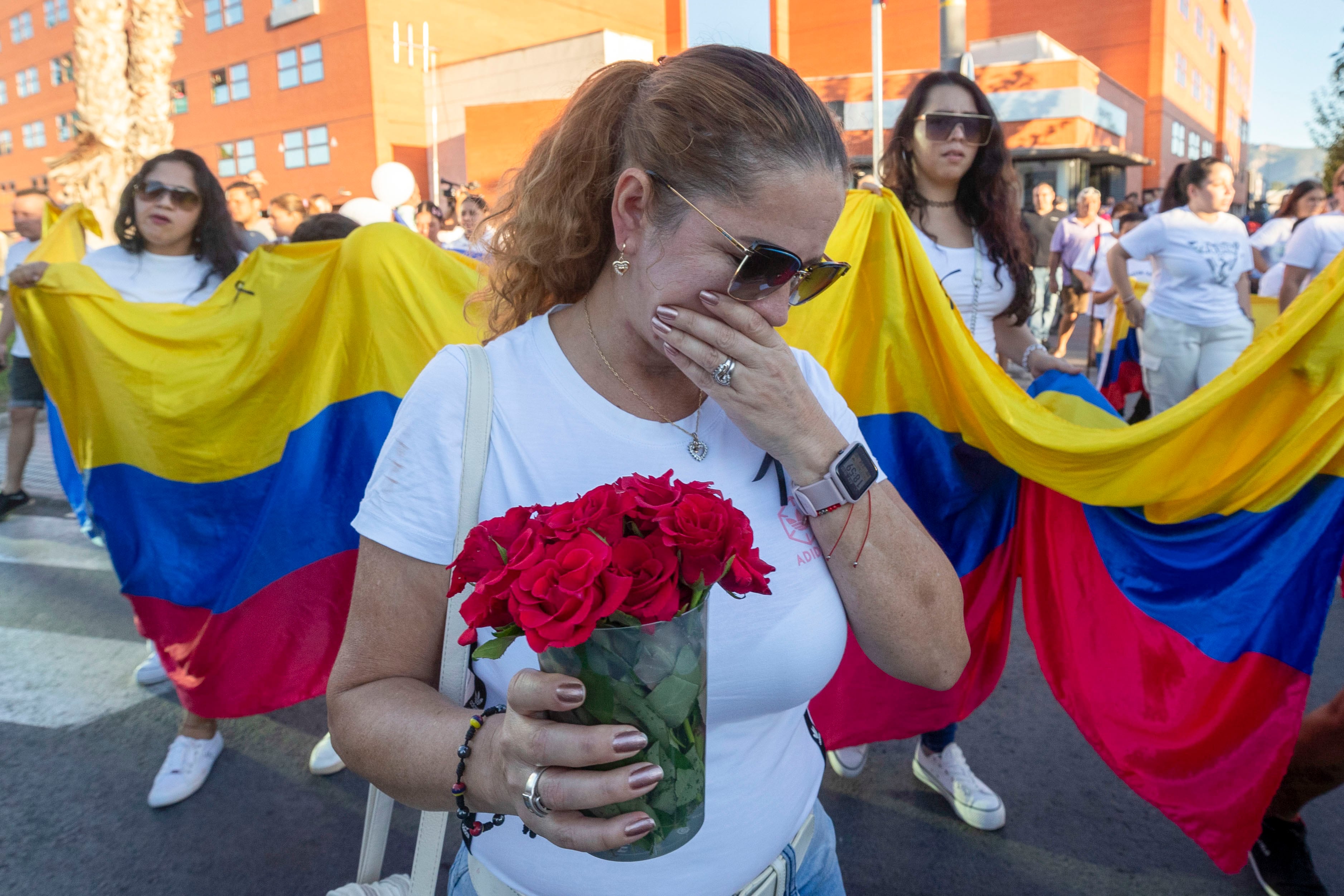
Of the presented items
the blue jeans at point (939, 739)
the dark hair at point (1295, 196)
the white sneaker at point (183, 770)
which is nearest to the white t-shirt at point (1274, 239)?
the dark hair at point (1295, 196)

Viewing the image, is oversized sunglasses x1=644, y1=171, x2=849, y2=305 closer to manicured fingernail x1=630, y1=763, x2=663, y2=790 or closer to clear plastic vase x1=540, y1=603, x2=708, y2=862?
clear plastic vase x1=540, y1=603, x2=708, y2=862

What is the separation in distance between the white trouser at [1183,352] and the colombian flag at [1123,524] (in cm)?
313

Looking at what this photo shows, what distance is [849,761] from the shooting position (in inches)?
129

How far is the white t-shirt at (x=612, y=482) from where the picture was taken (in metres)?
1.25

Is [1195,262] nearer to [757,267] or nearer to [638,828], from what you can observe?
[757,267]

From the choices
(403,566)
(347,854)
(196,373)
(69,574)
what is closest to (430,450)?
(403,566)

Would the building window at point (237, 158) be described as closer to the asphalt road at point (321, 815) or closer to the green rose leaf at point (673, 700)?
the asphalt road at point (321, 815)

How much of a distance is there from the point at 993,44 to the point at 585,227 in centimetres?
3313

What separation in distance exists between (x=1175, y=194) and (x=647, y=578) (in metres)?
6.86

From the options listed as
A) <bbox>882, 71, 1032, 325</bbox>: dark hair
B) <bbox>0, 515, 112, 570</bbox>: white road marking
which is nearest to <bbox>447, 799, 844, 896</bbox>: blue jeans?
<bbox>882, 71, 1032, 325</bbox>: dark hair

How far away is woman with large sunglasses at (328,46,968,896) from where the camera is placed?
1234 millimetres

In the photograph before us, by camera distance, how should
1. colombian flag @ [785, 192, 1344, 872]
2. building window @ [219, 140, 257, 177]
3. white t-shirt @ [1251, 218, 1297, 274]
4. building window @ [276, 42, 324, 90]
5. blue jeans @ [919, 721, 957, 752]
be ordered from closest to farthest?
colombian flag @ [785, 192, 1344, 872] < blue jeans @ [919, 721, 957, 752] < white t-shirt @ [1251, 218, 1297, 274] < building window @ [276, 42, 324, 90] < building window @ [219, 140, 257, 177]

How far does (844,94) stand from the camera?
25.0 metres

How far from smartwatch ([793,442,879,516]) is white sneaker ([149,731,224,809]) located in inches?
113
